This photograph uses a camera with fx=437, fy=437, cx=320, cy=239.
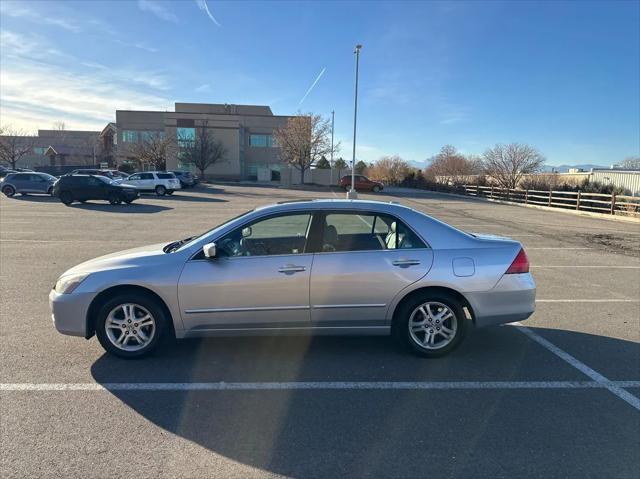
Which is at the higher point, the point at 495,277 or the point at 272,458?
the point at 495,277

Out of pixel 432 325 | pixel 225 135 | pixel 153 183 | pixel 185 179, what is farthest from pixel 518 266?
pixel 225 135

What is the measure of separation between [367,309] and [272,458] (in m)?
1.76

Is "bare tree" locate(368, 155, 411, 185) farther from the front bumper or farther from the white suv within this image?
the front bumper

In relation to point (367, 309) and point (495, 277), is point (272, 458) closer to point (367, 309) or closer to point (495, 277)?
point (367, 309)

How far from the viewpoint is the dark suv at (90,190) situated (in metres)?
22.0

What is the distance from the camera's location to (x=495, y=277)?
4328 millimetres

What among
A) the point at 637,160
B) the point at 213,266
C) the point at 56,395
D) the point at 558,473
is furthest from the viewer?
the point at 637,160

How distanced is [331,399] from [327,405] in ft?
0.34

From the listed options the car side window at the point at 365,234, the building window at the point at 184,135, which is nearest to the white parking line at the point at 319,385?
the car side window at the point at 365,234

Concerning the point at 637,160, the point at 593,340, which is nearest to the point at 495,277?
the point at 593,340

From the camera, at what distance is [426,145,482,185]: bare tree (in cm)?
5375

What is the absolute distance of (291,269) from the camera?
4.14 meters

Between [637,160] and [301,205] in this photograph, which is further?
[637,160]

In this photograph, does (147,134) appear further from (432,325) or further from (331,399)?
(331,399)
